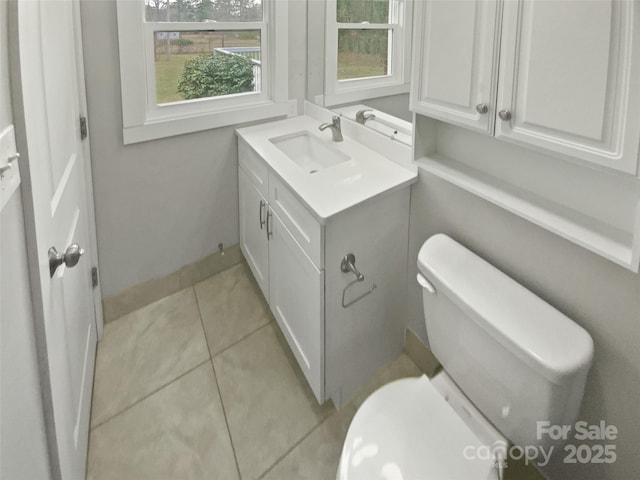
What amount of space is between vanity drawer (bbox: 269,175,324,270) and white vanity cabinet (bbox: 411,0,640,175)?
526 millimetres

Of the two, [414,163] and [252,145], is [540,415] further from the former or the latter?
[252,145]

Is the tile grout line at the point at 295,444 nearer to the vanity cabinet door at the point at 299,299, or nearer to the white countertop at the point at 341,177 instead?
the vanity cabinet door at the point at 299,299

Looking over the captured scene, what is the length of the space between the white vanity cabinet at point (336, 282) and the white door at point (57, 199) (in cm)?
72

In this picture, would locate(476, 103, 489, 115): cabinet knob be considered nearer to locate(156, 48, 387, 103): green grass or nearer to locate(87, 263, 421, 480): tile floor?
locate(156, 48, 387, 103): green grass

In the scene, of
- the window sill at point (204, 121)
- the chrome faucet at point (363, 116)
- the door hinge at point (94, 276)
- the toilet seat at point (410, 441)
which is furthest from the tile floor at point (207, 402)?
the chrome faucet at point (363, 116)

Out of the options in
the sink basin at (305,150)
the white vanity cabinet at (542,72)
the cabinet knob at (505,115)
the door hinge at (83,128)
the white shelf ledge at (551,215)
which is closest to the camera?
the white vanity cabinet at (542,72)

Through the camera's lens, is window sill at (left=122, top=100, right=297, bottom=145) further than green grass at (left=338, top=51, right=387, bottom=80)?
Yes

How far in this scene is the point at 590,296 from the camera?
43.1 inches

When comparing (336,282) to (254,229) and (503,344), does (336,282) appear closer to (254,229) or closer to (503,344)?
(503,344)

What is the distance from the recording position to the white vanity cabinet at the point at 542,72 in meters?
0.84

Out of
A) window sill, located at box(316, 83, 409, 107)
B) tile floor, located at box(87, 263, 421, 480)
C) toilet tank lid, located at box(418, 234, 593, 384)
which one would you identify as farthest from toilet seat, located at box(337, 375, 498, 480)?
window sill, located at box(316, 83, 409, 107)

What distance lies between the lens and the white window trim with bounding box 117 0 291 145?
6.09 ft

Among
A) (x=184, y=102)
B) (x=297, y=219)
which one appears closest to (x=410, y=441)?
(x=297, y=219)

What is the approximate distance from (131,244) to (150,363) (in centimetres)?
60
